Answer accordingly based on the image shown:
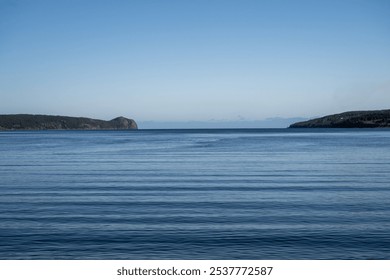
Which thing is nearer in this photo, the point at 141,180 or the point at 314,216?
the point at 314,216

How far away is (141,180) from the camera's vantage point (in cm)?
2559

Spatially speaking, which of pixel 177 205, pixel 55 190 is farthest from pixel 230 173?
pixel 177 205

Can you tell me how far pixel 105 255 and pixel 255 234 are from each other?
3.49 metres

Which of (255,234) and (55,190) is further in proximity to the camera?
(55,190)

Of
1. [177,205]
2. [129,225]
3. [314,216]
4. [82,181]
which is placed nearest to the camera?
[129,225]

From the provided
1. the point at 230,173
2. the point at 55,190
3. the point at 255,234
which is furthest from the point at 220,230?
the point at 230,173

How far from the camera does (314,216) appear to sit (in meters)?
14.9

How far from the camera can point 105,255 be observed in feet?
34.9

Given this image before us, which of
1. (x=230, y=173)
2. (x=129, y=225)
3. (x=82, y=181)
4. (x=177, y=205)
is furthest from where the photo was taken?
(x=230, y=173)

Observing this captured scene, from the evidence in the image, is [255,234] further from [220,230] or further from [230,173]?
[230,173]
